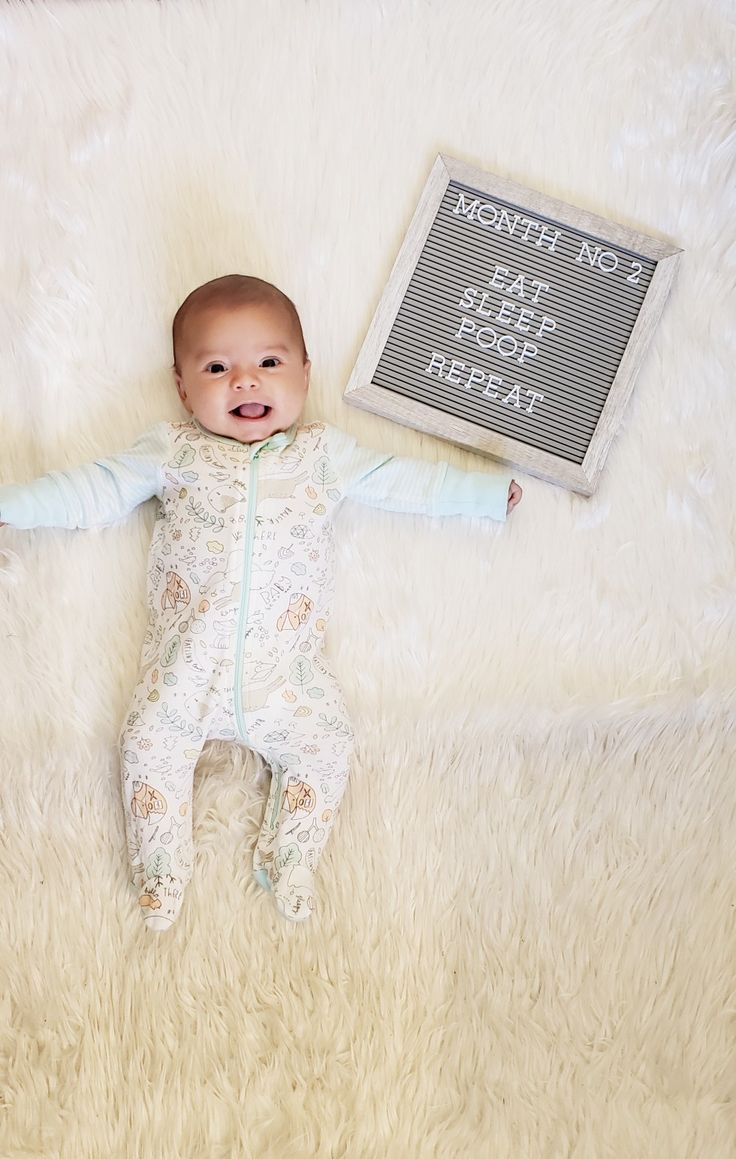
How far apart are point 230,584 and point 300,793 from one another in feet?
0.81

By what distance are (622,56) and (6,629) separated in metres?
1.07

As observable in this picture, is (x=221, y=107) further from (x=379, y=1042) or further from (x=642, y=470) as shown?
(x=379, y=1042)

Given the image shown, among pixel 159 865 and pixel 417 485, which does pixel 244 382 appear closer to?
pixel 417 485

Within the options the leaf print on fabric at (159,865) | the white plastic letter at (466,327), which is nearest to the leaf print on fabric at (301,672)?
the leaf print on fabric at (159,865)

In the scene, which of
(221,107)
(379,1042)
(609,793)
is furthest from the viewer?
(221,107)

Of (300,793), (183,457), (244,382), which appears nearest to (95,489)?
(183,457)

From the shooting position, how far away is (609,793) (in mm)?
1251

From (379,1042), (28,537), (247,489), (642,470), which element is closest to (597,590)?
(642,470)

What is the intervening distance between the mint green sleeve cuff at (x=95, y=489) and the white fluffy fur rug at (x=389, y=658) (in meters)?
0.04

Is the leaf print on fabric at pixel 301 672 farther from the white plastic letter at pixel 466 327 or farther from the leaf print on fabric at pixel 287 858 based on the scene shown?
the white plastic letter at pixel 466 327

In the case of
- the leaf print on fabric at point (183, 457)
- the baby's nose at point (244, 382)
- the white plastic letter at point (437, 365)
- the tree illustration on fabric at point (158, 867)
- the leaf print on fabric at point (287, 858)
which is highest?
the white plastic letter at point (437, 365)

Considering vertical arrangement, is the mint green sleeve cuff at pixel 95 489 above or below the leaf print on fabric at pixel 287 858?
above

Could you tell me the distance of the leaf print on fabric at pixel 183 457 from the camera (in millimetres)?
1209

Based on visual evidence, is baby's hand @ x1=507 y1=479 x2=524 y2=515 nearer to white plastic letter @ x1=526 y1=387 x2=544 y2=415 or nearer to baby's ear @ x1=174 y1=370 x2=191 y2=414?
white plastic letter @ x1=526 y1=387 x2=544 y2=415
